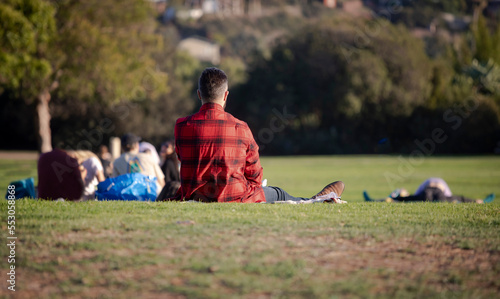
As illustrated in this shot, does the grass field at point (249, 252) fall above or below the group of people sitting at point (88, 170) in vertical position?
below

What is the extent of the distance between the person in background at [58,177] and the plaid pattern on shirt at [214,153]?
325cm

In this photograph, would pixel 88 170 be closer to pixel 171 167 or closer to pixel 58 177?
pixel 58 177

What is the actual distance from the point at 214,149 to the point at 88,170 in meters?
4.46

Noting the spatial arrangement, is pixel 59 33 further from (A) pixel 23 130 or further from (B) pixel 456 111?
(B) pixel 456 111

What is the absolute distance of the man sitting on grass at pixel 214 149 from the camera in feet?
20.2

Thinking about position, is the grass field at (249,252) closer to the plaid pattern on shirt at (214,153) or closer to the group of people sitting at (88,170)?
the plaid pattern on shirt at (214,153)

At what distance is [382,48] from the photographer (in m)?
49.8

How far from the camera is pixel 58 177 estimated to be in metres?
8.79

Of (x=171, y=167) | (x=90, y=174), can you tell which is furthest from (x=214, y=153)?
(x=171, y=167)

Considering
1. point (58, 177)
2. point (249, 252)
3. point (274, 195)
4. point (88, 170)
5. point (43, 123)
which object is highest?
point (43, 123)

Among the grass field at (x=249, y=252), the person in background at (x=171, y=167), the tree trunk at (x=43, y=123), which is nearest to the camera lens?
the grass field at (x=249, y=252)

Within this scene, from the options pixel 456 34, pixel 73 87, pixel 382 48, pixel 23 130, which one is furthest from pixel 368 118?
pixel 456 34

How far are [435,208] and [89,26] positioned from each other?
2634 cm

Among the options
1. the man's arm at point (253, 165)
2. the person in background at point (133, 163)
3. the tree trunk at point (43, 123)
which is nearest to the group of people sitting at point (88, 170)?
the person in background at point (133, 163)
